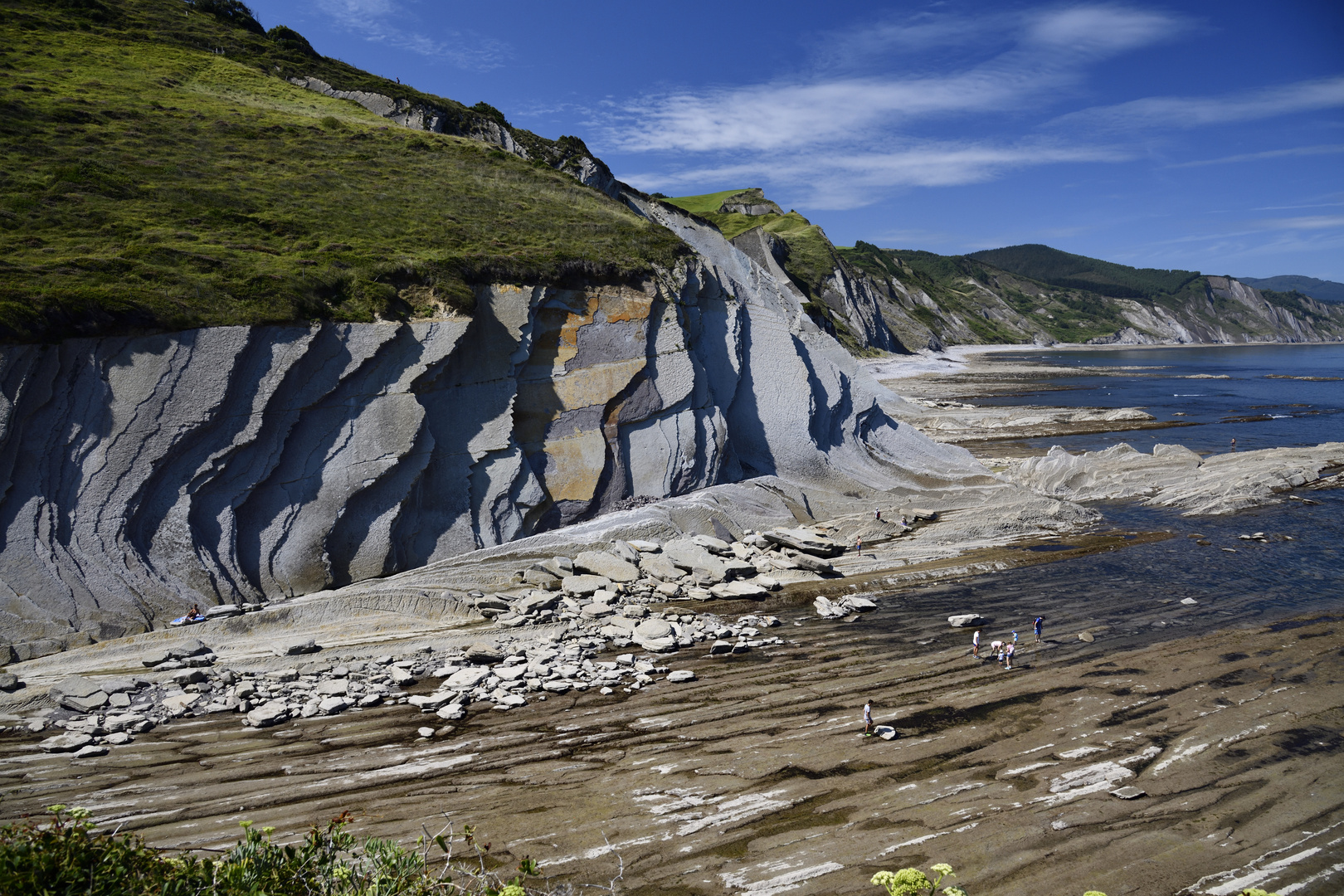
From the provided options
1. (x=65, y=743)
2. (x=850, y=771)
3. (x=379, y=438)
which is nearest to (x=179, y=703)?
(x=65, y=743)

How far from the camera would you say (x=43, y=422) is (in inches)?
760

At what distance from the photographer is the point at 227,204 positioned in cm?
2980

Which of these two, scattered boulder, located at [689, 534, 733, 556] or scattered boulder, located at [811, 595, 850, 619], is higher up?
scattered boulder, located at [689, 534, 733, 556]

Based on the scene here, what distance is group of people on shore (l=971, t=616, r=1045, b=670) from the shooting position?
18.2 meters

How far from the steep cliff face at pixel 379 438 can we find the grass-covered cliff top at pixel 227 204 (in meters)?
1.24

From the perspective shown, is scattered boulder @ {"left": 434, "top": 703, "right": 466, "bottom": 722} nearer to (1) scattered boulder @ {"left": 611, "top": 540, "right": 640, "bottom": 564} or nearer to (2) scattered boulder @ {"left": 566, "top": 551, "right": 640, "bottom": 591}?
(2) scattered boulder @ {"left": 566, "top": 551, "right": 640, "bottom": 591}

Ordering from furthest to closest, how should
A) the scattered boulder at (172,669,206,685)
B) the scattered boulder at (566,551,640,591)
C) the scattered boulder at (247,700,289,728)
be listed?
1. the scattered boulder at (566,551,640,591)
2. the scattered boulder at (172,669,206,685)
3. the scattered boulder at (247,700,289,728)

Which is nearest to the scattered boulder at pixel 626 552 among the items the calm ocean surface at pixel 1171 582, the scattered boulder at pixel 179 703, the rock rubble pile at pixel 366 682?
the rock rubble pile at pixel 366 682

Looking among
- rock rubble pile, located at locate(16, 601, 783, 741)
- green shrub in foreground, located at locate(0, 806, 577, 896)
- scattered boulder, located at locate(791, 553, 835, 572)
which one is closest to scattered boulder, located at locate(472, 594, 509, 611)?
rock rubble pile, located at locate(16, 601, 783, 741)

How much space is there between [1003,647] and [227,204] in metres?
32.6

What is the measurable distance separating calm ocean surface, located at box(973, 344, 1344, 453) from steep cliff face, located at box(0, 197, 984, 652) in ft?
87.7

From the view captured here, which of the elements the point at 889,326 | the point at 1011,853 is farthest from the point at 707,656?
the point at 889,326

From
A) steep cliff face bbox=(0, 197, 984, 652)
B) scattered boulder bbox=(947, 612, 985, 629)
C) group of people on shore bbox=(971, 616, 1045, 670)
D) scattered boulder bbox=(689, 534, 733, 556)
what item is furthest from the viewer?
scattered boulder bbox=(689, 534, 733, 556)

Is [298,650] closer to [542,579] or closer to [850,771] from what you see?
[542,579]
